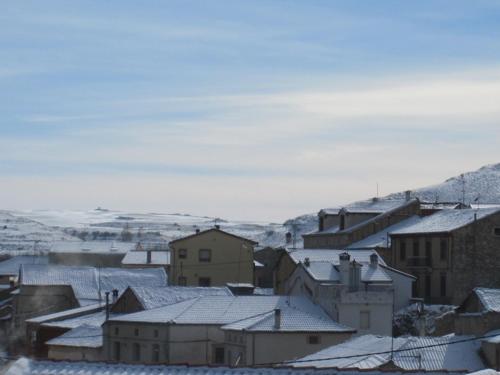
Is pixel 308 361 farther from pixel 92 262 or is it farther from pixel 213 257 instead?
pixel 92 262

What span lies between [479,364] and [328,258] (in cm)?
2848

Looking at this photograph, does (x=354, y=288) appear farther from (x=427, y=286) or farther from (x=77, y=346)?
(x=427, y=286)

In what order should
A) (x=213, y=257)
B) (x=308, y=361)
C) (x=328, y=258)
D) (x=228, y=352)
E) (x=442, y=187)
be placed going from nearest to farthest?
(x=308, y=361) → (x=228, y=352) → (x=328, y=258) → (x=213, y=257) → (x=442, y=187)

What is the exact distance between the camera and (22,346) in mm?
73438

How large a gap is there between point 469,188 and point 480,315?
110684mm

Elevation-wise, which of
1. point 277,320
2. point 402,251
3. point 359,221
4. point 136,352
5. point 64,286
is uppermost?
point 359,221

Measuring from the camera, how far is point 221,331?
2210 inches

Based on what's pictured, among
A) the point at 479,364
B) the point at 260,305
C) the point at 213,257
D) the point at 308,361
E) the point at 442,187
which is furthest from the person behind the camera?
the point at 442,187

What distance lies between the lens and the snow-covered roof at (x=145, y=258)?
102m

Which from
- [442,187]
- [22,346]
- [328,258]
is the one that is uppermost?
[442,187]

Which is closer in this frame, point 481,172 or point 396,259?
point 396,259

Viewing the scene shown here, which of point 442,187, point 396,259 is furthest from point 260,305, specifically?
point 442,187

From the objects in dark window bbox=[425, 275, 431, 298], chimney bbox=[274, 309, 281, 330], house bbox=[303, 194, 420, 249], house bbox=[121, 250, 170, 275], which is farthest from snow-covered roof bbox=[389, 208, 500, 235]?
chimney bbox=[274, 309, 281, 330]

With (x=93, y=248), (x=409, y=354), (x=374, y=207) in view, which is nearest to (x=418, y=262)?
(x=374, y=207)
